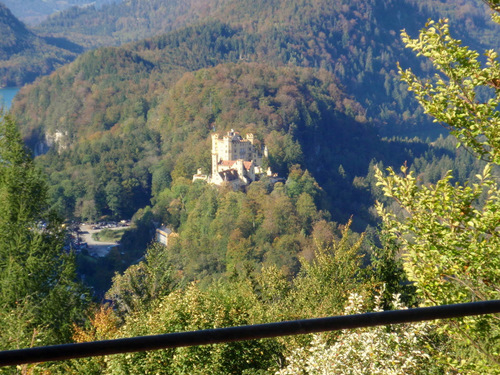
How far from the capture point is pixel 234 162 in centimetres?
5362

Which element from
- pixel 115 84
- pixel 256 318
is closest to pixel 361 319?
pixel 256 318

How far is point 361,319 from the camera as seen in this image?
1.15 metres

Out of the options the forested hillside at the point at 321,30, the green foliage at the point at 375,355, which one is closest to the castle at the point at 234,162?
the green foliage at the point at 375,355

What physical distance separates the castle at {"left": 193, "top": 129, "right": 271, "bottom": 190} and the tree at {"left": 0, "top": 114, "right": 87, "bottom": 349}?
38.9m

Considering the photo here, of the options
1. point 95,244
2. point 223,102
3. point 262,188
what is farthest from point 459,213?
point 223,102

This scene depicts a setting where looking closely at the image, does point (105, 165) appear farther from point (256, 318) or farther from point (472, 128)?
point (472, 128)

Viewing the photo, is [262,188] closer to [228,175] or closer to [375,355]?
[228,175]

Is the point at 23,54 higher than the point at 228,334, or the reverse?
the point at 23,54

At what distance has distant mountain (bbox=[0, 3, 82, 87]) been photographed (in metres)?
120

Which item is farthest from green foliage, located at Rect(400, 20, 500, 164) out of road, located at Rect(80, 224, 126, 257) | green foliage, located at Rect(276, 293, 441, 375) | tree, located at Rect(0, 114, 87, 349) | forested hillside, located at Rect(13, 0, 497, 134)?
forested hillside, located at Rect(13, 0, 497, 134)

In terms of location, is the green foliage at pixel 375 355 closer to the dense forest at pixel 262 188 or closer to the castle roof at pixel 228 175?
the dense forest at pixel 262 188

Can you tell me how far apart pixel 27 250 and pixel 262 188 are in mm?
38990

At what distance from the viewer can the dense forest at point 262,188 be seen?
414 cm

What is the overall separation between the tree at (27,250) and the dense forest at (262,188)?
0.05 metres
